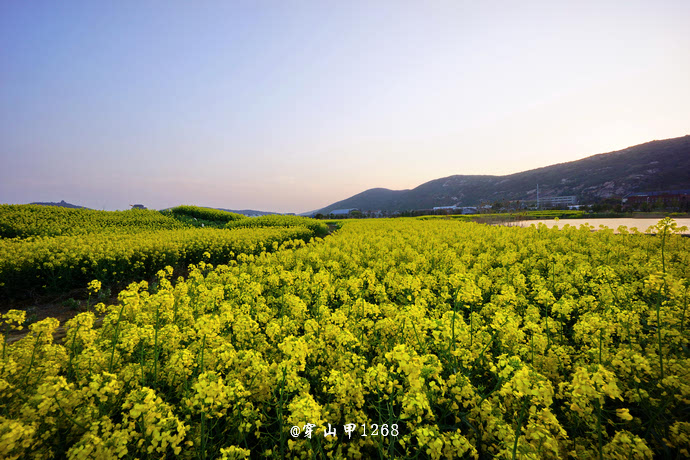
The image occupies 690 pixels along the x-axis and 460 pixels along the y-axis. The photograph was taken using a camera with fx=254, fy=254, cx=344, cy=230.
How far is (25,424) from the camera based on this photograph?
75.9 inches

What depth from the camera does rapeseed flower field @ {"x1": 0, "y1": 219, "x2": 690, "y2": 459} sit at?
6.18 feet

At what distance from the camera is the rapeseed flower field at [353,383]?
6.18 feet

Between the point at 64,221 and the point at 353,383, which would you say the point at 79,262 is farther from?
the point at 64,221

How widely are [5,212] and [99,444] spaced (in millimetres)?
28529

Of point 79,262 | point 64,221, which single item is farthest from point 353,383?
point 64,221

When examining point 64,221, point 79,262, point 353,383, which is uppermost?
point 64,221

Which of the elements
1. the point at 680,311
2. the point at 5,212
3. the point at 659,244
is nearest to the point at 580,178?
the point at 659,244

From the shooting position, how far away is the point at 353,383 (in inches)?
89.8

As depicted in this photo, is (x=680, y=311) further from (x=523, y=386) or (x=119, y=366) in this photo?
(x=119, y=366)

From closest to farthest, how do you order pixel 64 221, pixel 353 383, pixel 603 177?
pixel 353 383 → pixel 64 221 → pixel 603 177

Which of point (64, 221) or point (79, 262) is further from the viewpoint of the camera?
Result: point (64, 221)

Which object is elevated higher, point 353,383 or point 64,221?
point 64,221

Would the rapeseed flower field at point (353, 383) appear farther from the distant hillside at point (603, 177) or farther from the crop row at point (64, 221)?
the distant hillside at point (603, 177)

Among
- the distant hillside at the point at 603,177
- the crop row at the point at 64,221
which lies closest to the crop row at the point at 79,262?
the crop row at the point at 64,221
